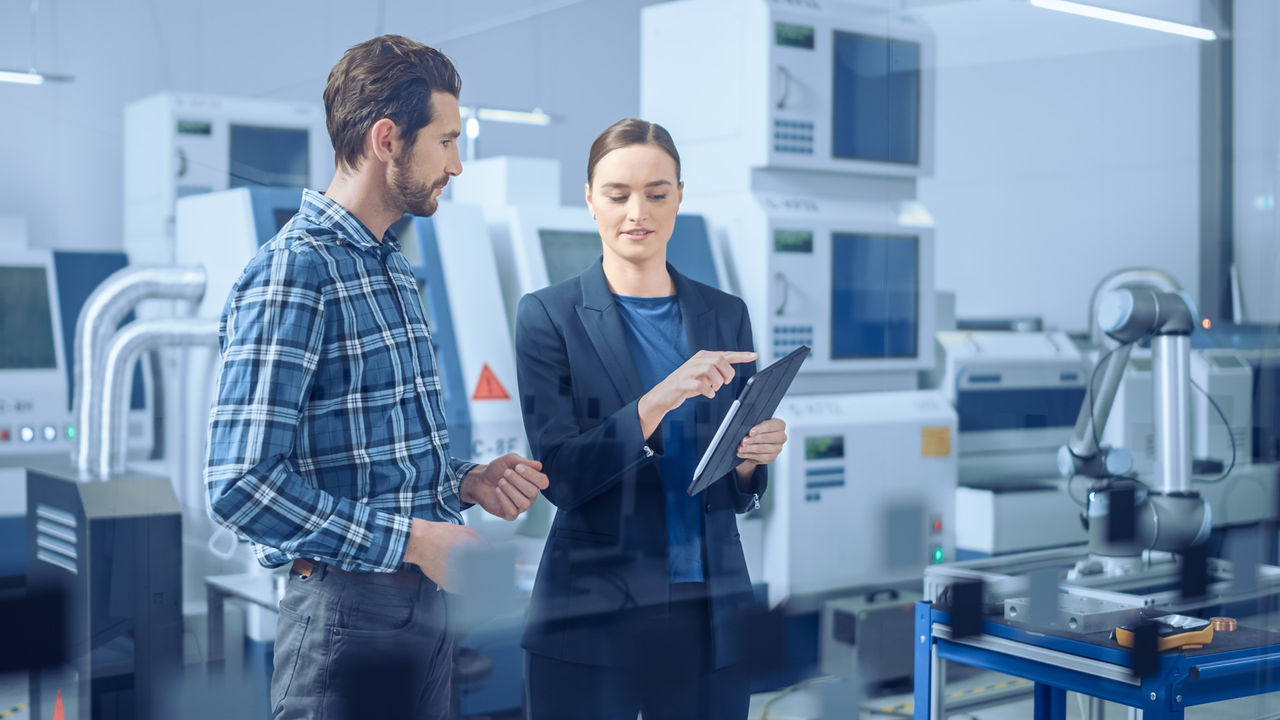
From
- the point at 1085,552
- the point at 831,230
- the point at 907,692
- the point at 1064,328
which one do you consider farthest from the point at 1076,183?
the point at 907,692

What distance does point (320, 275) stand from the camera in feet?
4.48

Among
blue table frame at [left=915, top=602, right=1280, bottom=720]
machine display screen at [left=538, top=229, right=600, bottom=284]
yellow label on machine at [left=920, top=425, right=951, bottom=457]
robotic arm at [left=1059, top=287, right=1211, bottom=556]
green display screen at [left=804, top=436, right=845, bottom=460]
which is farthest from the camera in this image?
yellow label on machine at [left=920, top=425, right=951, bottom=457]

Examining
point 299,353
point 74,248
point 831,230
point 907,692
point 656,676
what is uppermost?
point 831,230

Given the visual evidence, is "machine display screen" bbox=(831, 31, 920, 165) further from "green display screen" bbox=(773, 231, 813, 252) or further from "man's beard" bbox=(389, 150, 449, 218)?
"man's beard" bbox=(389, 150, 449, 218)

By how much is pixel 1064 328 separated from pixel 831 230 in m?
0.63

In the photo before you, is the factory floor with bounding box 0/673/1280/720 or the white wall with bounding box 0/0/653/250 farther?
the factory floor with bounding box 0/673/1280/720

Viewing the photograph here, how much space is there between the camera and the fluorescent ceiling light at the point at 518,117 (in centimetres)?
163

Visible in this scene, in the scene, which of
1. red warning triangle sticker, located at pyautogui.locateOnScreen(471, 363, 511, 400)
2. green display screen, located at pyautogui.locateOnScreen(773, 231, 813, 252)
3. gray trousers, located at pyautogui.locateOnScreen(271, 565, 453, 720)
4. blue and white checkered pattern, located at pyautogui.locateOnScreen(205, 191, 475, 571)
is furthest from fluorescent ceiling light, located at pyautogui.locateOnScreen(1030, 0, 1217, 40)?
gray trousers, located at pyautogui.locateOnScreen(271, 565, 453, 720)

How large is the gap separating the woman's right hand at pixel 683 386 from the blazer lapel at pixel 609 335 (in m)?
0.03

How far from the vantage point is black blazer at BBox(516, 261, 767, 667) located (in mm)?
1675

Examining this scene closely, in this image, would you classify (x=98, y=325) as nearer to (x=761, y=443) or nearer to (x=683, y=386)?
(x=683, y=386)

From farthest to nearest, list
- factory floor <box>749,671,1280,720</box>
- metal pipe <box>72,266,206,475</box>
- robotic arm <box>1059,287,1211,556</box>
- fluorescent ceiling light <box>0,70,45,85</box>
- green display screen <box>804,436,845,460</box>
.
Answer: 1. green display screen <box>804,436,845,460</box>
2. robotic arm <box>1059,287,1211,556</box>
3. factory floor <box>749,671,1280,720</box>
4. metal pipe <box>72,266,206,475</box>
5. fluorescent ceiling light <box>0,70,45,85</box>

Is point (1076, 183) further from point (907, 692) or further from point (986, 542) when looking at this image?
point (907, 692)

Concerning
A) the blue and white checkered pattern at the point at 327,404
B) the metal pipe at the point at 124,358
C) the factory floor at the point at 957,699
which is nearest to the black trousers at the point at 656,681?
the factory floor at the point at 957,699
